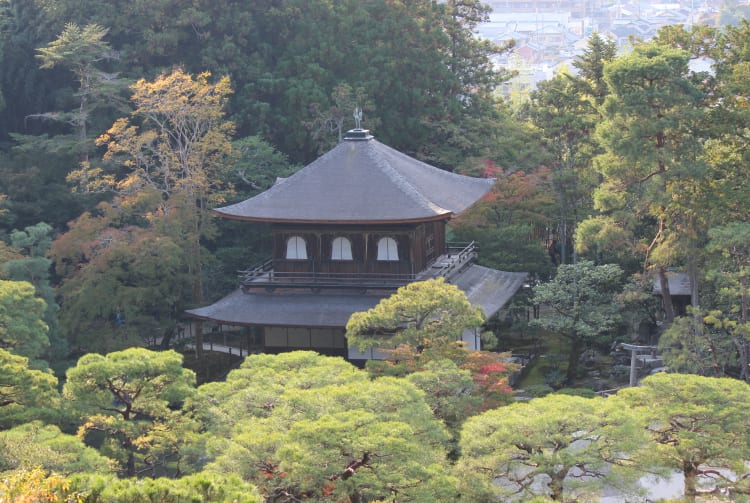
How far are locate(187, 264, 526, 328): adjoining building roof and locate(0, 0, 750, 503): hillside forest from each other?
169cm

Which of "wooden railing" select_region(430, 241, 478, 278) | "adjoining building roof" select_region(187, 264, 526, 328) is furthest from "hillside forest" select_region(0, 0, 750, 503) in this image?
"adjoining building roof" select_region(187, 264, 526, 328)

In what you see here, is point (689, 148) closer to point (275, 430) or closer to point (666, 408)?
point (666, 408)

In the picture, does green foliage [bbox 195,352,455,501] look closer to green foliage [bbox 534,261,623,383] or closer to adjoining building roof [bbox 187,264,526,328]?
adjoining building roof [bbox 187,264,526,328]

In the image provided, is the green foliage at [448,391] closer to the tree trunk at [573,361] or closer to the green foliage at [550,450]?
the green foliage at [550,450]

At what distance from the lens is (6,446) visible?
19719 mm

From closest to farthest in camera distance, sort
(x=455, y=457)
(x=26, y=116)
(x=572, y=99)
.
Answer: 1. (x=455, y=457)
2. (x=572, y=99)
3. (x=26, y=116)

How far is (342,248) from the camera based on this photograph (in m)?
32.3

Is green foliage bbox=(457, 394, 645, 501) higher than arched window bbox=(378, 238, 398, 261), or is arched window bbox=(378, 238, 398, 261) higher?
arched window bbox=(378, 238, 398, 261)

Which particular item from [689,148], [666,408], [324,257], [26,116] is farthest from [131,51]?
[666,408]

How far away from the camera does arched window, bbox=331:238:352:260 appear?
32.2m

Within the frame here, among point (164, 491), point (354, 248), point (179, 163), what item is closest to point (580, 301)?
point (354, 248)

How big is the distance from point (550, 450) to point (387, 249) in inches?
525

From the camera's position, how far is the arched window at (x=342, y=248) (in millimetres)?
32250

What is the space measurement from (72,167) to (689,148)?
21700 mm
